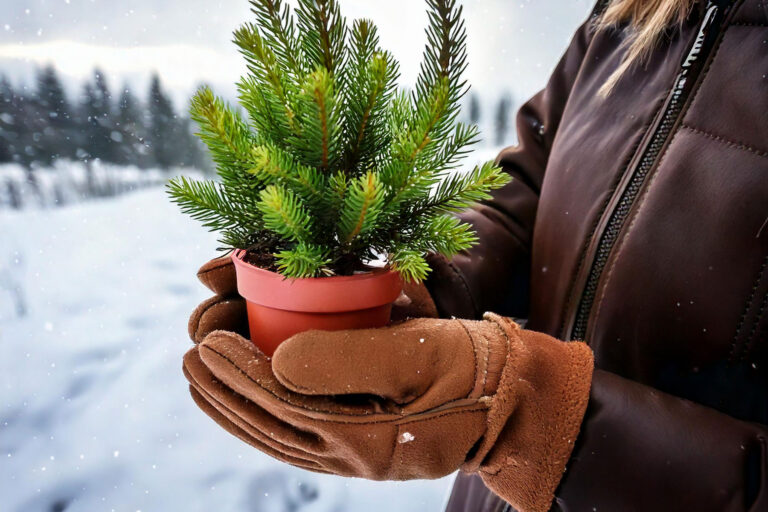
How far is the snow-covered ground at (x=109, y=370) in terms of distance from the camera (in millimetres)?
1177

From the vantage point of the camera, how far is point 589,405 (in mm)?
491

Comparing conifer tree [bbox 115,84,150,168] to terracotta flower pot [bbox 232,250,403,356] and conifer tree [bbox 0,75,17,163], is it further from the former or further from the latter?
terracotta flower pot [bbox 232,250,403,356]

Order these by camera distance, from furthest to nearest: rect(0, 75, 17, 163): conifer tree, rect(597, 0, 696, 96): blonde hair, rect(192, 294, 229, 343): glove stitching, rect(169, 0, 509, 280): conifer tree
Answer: rect(0, 75, 17, 163): conifer tree → rect(597, 0, 696, 96): blonde hair → rect(192, 294, 229, 343): glove stitching → rect(169, 0, 509, 280): conifer tree

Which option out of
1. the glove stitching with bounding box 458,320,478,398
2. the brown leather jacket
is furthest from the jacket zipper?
the glove stitching with bounding box 458,320,478,398

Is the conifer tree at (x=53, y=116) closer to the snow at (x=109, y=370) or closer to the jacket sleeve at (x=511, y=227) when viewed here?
the snow at (x=109, y=370)

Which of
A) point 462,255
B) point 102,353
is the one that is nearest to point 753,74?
point 462,255

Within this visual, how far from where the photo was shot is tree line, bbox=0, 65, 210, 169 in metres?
Result: 1.09

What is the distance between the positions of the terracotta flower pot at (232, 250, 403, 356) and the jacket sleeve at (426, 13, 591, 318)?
7.8 inches

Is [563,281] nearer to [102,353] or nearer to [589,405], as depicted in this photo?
[589,405]

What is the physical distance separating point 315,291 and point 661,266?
0.39 m

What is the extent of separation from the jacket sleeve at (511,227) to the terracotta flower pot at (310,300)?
0.65 ft

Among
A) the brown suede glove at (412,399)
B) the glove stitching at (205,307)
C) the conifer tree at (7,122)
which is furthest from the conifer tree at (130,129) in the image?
the brown suede glove at (412,399)

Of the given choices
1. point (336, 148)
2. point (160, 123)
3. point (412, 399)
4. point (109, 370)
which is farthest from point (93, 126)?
point (412, 399)

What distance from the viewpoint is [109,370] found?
4.23 feet
